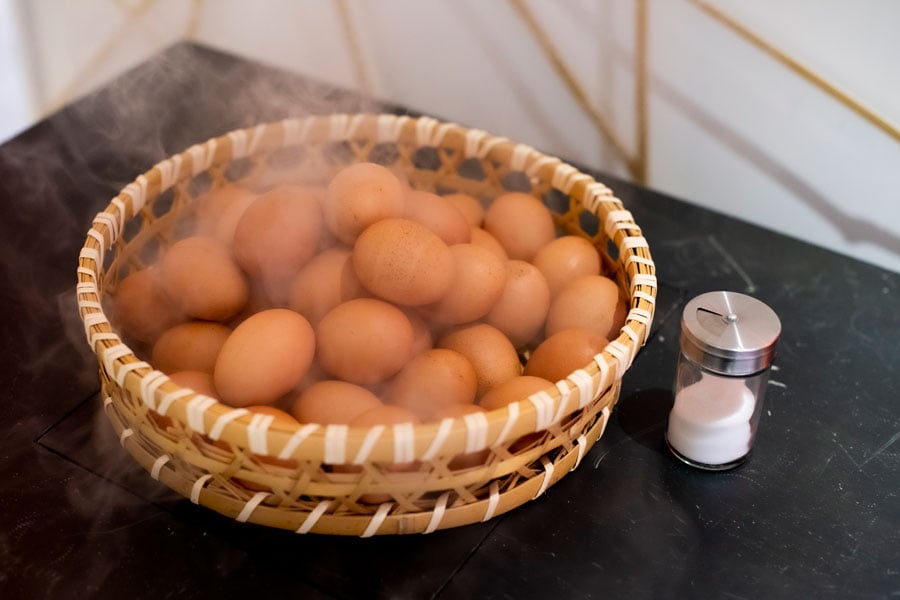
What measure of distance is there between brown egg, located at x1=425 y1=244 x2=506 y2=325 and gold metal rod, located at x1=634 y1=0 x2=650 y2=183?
0.60 metres

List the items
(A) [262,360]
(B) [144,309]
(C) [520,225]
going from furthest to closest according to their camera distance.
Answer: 1. (C) [520,225]
2. (B) [144,309]
3. (A) [262,360]

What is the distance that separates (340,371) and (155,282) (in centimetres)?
23

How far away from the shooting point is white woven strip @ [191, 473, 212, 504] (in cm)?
73

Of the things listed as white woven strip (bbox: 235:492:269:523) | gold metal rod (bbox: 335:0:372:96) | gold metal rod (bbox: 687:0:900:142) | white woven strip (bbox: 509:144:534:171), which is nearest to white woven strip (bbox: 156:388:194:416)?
white woven strip (bbox: 235:492:269:523)

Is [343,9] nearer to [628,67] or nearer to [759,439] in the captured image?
[628,67]

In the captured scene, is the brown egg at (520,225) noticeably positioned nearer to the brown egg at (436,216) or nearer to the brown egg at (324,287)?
the brown egg at (436,216)

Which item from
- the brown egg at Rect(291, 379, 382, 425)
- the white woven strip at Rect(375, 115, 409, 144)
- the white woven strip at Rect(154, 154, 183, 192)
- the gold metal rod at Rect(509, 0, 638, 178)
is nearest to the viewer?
the brown egg at Rect(291, 379, 382, 425)

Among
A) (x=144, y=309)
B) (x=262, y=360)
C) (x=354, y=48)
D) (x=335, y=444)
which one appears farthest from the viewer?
(x=354, y=48)

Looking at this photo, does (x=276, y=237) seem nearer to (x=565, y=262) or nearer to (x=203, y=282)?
(x=203, y=282)

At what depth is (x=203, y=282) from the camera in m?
0.84

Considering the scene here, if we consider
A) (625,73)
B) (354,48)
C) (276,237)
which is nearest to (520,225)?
(276,237)

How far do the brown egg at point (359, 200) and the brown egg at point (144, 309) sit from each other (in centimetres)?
18

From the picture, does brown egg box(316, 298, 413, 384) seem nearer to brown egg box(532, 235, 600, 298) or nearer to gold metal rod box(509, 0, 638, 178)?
brown egg box(532, 235, 600, 298)

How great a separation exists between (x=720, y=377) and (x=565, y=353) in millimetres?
142
